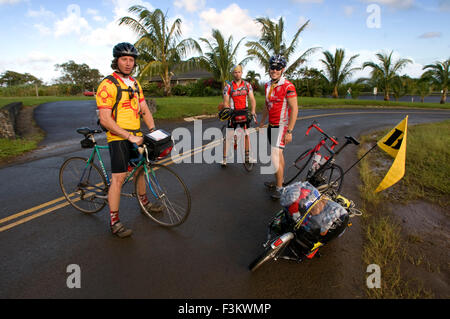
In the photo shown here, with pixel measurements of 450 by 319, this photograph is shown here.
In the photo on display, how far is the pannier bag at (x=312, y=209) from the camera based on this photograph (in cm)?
261

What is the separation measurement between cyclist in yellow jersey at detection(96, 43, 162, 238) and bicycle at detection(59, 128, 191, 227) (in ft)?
0.66

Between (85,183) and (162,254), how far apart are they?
5.96 feet

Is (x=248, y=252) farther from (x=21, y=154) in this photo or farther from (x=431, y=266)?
(x=21, y=154)

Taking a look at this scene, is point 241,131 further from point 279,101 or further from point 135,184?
point 135,184

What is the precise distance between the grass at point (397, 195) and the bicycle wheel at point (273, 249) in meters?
0.87

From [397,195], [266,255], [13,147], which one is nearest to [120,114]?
[266,255]

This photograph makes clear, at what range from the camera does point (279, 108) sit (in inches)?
168

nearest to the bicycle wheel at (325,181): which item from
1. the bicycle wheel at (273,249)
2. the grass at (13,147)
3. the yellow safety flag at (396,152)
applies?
the yellow safety flag at (396,152)

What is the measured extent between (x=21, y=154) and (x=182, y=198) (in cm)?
647

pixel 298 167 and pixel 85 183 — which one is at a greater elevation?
pixel 85 183

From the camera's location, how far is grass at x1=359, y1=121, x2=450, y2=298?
8.20ft

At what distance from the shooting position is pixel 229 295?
2.43 m

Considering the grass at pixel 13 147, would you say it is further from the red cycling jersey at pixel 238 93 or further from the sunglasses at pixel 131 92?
the red cycling jersey at pixel 238 93
